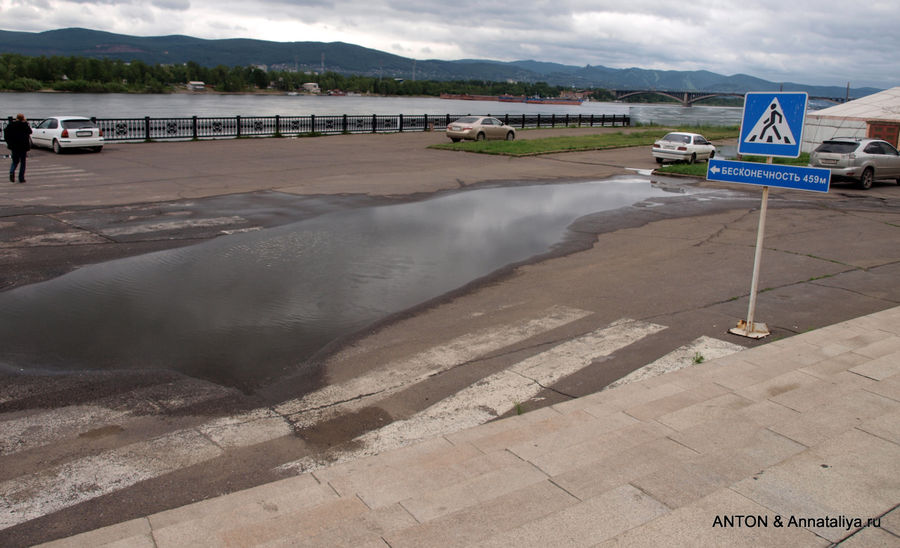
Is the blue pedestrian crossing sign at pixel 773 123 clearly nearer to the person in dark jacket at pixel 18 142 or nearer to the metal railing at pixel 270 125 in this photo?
the person in dark jacket at pixel 18 142

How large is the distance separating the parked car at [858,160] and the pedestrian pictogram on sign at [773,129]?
18863 millimetres

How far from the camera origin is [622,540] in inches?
135

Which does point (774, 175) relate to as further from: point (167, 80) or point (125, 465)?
point (167, 80)

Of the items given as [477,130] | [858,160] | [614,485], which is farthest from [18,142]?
[858,160]

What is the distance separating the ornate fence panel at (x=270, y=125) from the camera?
107 ft

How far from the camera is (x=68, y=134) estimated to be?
25797 mm

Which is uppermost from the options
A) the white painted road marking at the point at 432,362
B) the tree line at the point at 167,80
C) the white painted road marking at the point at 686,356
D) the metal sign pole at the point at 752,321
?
the tree line at the point at 167,80

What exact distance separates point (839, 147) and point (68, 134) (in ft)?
95.9

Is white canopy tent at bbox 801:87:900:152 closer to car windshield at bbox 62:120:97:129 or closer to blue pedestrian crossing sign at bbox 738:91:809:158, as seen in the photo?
blue pedestrian crossing sign at bbox 738:91:809:158

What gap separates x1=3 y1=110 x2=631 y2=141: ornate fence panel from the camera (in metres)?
32.7

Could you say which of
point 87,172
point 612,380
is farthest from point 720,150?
point 612,380

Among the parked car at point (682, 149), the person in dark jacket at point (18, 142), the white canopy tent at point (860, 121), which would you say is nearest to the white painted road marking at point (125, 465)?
the person in dark jacket at point (18, 142)

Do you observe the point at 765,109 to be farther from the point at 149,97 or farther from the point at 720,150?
the point at 149,97

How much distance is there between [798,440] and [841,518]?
1.08 m
